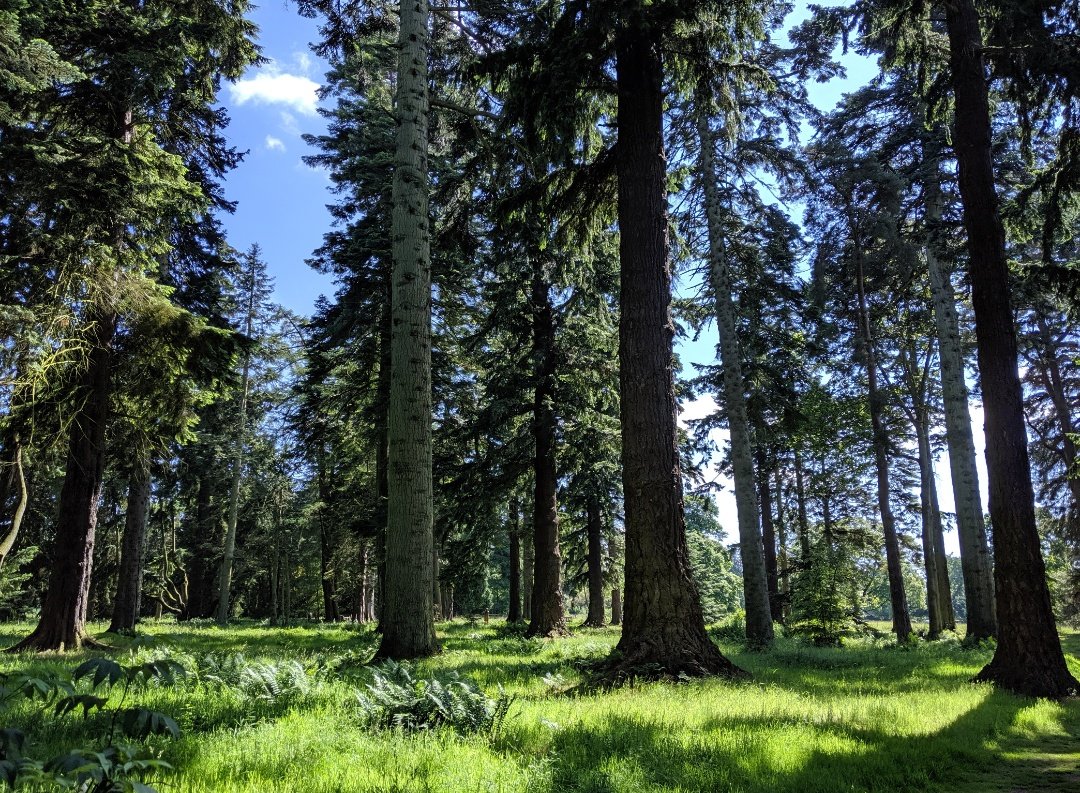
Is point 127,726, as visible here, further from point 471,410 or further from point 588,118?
point 471,410

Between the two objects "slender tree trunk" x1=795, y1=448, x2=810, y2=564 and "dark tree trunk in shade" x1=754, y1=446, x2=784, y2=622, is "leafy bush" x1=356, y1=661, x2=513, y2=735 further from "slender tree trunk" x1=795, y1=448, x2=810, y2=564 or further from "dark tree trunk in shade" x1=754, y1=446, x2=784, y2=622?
"slender tree trunk" x1=795, y1=448, x2=810, y2=564

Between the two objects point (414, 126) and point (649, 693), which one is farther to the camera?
point (414, 126)

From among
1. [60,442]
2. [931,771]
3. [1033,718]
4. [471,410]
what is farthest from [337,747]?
[471,410]

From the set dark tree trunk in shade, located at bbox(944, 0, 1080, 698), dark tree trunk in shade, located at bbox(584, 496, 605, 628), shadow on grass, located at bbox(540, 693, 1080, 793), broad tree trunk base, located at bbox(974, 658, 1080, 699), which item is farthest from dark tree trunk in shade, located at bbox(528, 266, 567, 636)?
shadow on grass, located at bbox(540, 693, 1080, 793)

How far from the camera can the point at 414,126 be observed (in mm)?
9547

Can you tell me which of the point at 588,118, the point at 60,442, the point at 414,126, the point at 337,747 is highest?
the point at 588,118

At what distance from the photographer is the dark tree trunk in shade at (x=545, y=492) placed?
51.7 ft

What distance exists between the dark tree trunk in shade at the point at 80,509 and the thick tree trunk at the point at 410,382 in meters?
5.99

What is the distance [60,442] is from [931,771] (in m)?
12.8

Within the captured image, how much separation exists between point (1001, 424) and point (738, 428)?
5837 millimetres

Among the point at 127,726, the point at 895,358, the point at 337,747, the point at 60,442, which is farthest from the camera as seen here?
the point at 895,358

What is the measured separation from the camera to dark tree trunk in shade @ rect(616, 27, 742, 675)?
24.9 ft

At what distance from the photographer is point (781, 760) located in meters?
4.20

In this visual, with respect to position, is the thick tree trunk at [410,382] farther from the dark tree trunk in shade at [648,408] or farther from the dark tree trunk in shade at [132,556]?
the dark tree trunk in shade at [132,556]
